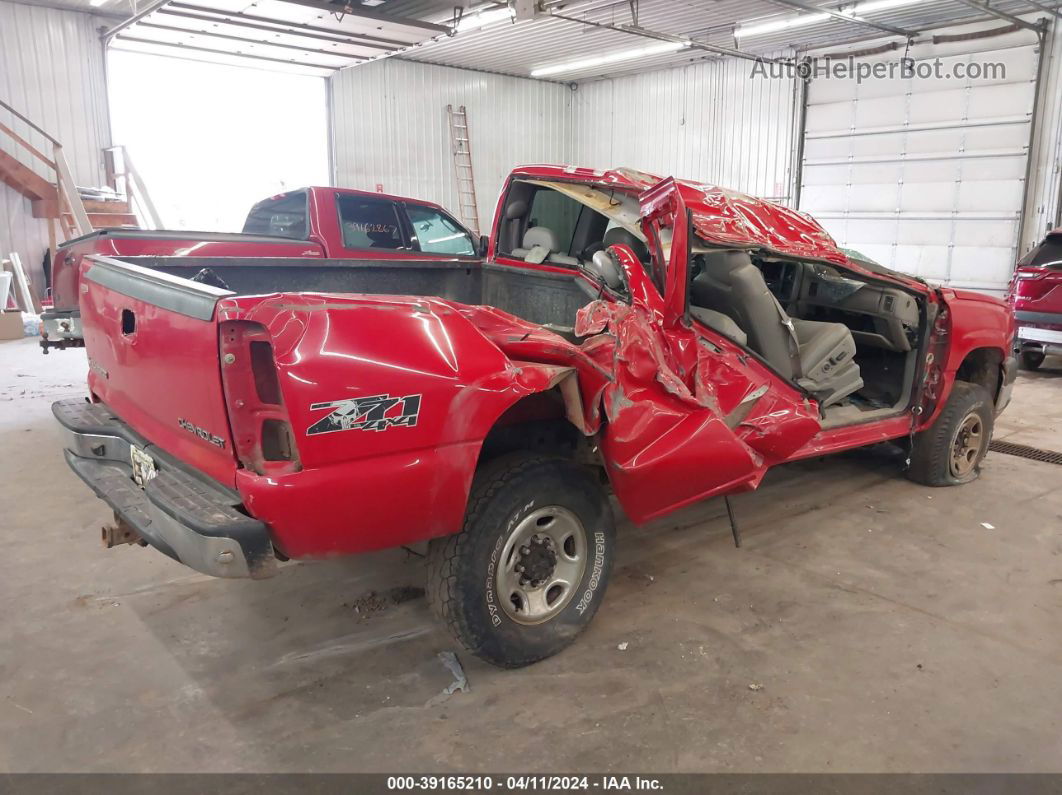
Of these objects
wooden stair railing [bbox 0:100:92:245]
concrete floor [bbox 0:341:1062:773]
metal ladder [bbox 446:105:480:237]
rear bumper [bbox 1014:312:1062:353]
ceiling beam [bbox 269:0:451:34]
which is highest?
ceiling beam [bbox 269:0:451:34]

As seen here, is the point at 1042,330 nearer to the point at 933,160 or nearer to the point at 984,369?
the point at 984,369

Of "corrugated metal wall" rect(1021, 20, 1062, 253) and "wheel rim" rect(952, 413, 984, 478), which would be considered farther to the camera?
"corrugated metal wall" rect(1021, 20, 1062, 253)

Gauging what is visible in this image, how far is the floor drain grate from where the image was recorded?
585 cm

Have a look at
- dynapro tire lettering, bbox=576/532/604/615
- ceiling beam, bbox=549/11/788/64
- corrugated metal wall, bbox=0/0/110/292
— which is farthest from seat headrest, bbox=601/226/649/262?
corrugated metal wall, bbox=0/0/110/292

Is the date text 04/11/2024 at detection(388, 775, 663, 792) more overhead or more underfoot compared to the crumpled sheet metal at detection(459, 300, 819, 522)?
more underfoot

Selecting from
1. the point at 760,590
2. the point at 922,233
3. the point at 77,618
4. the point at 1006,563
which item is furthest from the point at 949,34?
the point at 77,618

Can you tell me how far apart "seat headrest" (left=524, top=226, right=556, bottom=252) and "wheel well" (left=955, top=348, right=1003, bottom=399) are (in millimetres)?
Result: 2966

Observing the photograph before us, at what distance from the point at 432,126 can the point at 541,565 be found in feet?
55.1

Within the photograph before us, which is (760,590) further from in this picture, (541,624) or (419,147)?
(419,147)

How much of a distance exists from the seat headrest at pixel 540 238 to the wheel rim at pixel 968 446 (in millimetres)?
3058

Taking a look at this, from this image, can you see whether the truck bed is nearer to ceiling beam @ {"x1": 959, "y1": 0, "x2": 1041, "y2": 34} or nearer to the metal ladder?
ceiling beam @ {"x1": 959, "y1": 0, "x2": 1041, "y2": 34}

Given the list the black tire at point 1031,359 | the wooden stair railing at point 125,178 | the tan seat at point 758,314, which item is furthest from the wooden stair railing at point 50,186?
the black tire at point 1031,359

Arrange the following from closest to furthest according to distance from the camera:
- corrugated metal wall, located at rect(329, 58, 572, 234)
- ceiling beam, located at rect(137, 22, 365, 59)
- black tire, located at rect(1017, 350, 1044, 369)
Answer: black tire, located at rect(1017, 350, 1044, 369) → ceiling beam, located at rect(137, 22, 365, 59) → corrugated metal wall, located at rect(329, 58, 572, 234)

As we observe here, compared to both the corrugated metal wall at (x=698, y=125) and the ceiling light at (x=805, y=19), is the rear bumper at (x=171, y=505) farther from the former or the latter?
the corrugated metal wall at (x=698, y=125)
